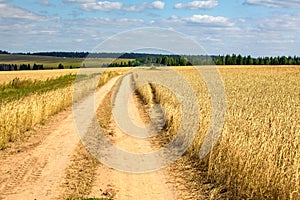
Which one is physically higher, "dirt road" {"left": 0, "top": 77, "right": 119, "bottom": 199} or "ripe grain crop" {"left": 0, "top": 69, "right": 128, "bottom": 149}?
"ripe grain crop" {"left": 0, "top": 69, "right": 128, "bottom": 149}

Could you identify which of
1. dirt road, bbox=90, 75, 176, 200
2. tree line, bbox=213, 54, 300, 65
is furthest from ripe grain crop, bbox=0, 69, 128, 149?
tree line, bbox=213, 54, 300, 65

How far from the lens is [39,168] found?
404 inches

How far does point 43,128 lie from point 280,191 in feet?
37.2

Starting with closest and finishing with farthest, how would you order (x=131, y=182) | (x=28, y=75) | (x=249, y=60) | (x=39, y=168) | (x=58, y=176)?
1. (x=131, y=182)
2. (x=58, y=176)
3. (x=39, y=168)
4. (x=28, y=75)
5. (x=249, y=60)

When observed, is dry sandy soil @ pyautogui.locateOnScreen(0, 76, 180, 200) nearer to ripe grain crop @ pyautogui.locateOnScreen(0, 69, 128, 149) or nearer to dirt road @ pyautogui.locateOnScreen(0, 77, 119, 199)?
dirt road @ pyautogui.locateOnScreen(0, 77, 119, 199)

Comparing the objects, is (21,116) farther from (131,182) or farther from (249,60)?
(249,60)

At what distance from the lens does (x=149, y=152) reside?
1233 centimetres

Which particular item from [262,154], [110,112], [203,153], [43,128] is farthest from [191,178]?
[110,112]

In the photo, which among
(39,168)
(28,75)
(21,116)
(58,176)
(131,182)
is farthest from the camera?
(28,75)

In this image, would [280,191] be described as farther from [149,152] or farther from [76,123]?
[76,123]

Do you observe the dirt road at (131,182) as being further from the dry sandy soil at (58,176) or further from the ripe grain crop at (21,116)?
the ripe grain crop at (21,116)

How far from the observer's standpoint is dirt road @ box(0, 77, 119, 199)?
8453 millimetres

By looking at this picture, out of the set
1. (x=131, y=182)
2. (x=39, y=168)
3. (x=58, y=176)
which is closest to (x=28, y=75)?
(x=39, y=168)

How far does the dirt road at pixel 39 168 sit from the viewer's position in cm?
845
